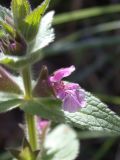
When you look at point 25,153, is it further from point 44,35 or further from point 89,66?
point 89,66

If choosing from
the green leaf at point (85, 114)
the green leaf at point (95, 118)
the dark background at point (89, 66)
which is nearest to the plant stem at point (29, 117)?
the green leaf at point (85, 114)

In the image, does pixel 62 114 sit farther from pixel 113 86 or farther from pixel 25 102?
pixel 113 86

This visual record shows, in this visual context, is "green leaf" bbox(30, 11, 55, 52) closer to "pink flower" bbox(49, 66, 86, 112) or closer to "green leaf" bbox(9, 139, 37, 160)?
"pink flower" bbox(49, 66, 86, 112)

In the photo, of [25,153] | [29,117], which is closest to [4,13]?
[29,117]

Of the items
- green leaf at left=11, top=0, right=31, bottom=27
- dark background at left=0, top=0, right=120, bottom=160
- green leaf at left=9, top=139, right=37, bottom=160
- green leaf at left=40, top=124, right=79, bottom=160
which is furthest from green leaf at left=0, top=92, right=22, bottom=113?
dark background at left=0, top=0, right=120, bottom=160

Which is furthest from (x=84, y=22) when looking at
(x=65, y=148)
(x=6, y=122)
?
(x=65, y=148)

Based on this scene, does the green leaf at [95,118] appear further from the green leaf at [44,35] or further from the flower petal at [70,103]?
the green leaf at [44,35]
